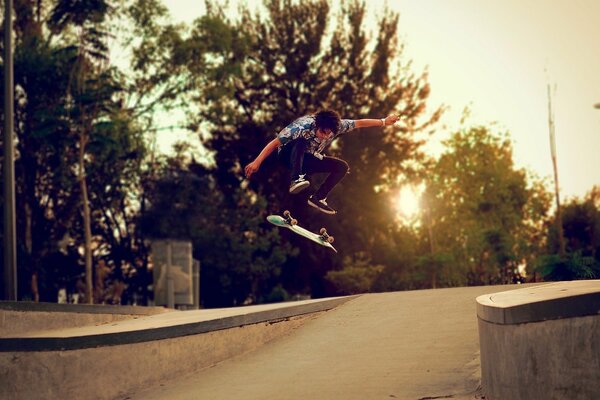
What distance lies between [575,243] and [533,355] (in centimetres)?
4451

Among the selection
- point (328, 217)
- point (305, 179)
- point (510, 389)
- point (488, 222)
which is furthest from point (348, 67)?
point (510, 389)

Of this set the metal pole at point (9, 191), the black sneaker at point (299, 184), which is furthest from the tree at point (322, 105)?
the black sneaker at point (299, 184)

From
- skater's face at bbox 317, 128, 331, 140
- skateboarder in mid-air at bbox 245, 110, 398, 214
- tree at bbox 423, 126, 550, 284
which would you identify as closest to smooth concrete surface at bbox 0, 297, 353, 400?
skateboarder in mid-air at bbox 245, 110, 398, 214

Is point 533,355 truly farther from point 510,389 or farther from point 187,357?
point 187,357

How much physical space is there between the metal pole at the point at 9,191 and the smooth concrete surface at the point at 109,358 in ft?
21.8

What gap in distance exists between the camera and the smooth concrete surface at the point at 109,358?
33.4ft

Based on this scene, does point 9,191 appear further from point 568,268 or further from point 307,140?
point 568,268

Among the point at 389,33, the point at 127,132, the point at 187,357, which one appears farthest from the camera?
the point at 389,33

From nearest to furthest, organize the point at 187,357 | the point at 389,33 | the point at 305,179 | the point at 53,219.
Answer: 1. the point at 187,357
2. the point at 305,179
3. the point at 53,219
4. the point at 389,33

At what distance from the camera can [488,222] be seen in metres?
51.1

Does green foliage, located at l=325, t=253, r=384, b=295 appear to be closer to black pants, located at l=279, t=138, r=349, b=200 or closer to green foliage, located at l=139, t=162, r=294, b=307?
green foliage, located at l=139, t=162, r=294, b=307

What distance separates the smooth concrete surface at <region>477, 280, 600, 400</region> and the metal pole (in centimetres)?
1156

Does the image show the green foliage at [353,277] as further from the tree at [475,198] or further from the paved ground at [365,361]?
the paved ground at [365,361]

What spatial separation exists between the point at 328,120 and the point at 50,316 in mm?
5900
